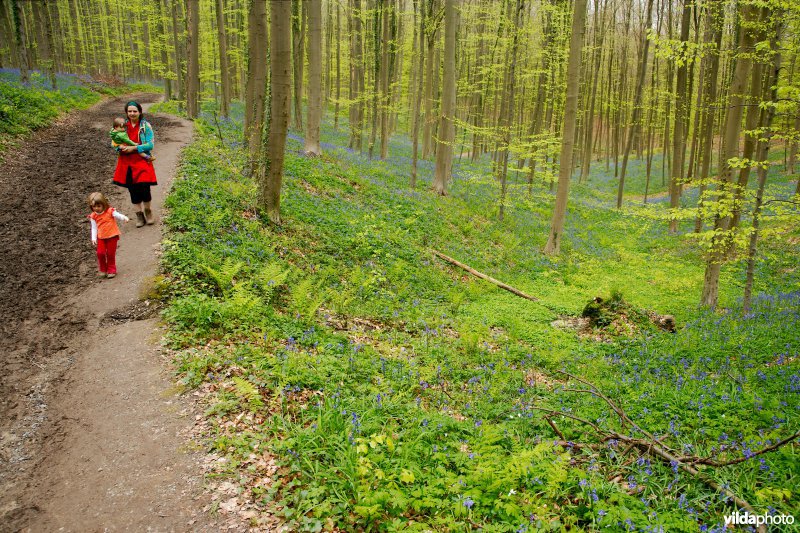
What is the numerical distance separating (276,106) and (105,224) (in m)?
4.44

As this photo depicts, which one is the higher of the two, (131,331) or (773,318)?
(131,331)

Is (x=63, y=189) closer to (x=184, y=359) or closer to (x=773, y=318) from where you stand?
(x=184, y=359)

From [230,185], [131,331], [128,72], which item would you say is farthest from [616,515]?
[128,72]

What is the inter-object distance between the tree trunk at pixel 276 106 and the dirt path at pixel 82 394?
109 inches

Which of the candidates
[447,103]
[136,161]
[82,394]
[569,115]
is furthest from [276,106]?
[447,103]

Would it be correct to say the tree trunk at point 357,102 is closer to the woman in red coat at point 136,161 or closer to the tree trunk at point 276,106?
the tree trunk at point 276,106

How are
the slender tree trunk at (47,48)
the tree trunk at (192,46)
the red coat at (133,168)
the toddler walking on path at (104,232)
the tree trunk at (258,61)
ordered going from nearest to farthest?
the toddler walking on path at (104,232) < the red coat at (133,168) < the tree trunk at (258,61) < the tree trunk at (192,46) < the slender tree trunk at (47,48)

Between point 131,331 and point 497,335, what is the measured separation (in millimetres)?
6999

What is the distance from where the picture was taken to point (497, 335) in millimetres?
9297

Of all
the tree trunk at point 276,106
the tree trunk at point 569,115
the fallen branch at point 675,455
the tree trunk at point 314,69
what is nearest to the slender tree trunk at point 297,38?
the tree trunk at point 314,69

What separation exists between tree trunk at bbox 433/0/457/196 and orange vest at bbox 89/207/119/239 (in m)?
14.7

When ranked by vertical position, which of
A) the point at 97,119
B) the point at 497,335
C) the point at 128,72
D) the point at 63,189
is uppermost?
the point at 128,72

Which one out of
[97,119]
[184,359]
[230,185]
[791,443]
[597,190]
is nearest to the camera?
[791,443]

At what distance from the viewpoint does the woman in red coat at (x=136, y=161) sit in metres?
8.85
